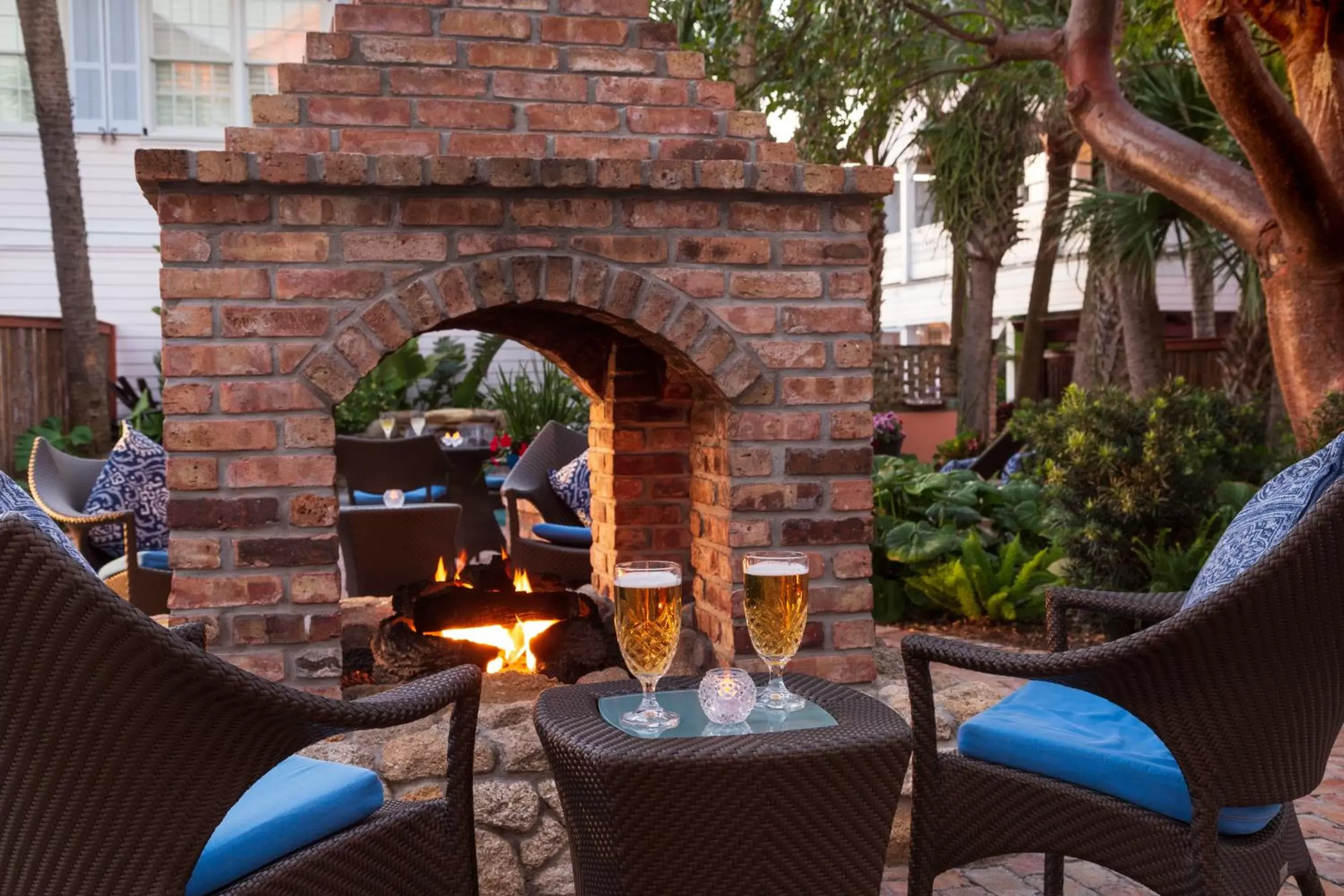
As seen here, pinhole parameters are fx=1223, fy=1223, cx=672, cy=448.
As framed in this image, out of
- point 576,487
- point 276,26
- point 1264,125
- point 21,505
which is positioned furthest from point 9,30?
point 21,505

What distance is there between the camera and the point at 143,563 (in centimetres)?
495

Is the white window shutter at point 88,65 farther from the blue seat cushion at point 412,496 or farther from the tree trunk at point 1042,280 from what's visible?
the tree trunk at point 1042,280

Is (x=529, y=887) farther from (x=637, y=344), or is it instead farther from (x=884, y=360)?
(x=884, y=360)

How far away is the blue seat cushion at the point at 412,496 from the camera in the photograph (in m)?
7.33

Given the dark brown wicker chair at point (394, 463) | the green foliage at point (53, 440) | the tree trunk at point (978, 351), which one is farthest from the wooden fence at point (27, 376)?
the tree trunk at point (978, 351)

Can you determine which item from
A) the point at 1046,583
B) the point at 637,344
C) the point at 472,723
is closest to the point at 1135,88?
the point at 1046,583

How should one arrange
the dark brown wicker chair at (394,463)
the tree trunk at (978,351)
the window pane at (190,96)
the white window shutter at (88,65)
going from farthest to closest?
the window pane at (190,96), the white window shutter at (88,65), the tree trunk at (978,351), the dark brown wicker chair at (394,463)

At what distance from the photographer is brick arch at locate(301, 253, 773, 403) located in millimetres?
3236

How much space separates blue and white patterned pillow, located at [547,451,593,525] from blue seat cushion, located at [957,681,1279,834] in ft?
10.2

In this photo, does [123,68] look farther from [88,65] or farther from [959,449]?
[959,449]

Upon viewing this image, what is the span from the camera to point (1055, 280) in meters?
19.3

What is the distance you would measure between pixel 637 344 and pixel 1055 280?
643 inches

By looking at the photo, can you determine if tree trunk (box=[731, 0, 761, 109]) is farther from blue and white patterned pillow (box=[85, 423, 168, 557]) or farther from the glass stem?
the glass stem

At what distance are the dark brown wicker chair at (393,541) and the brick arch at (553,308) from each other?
6.81ft
